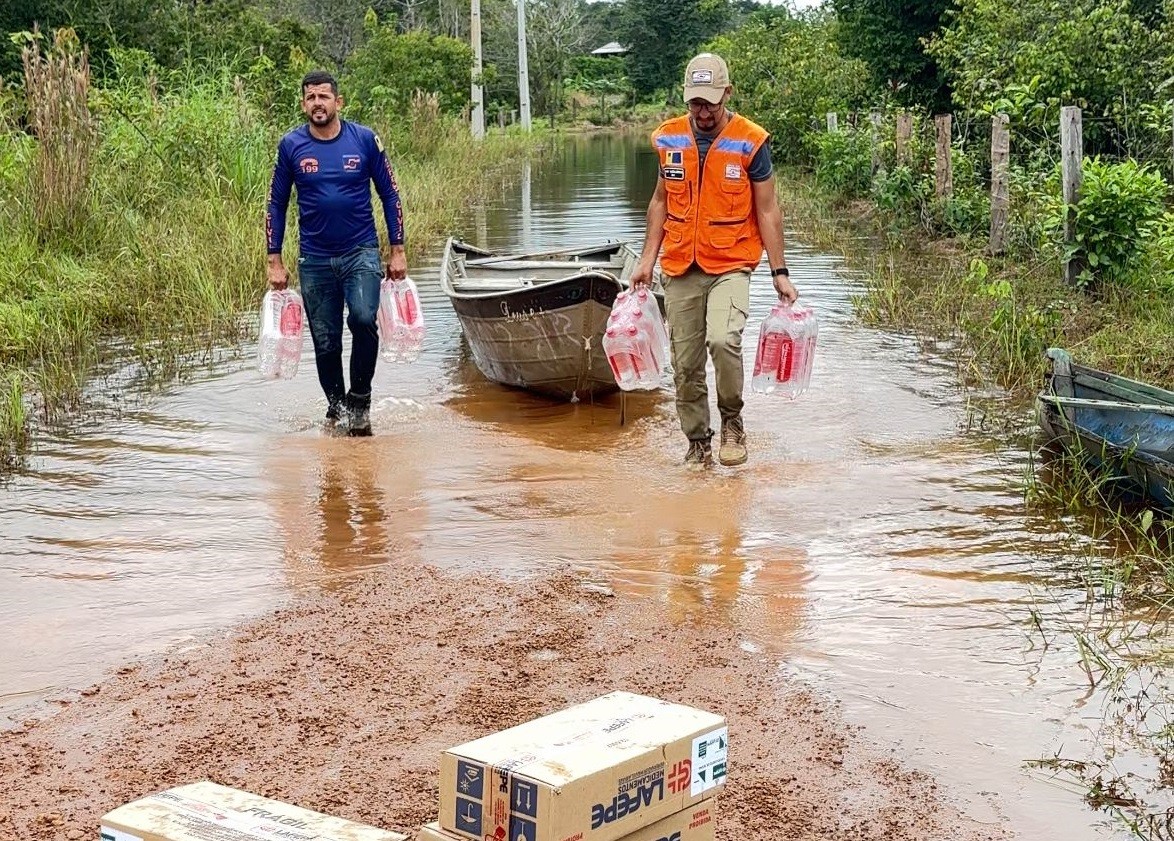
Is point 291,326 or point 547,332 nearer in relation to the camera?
point 291,326

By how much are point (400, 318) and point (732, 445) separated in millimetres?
2255

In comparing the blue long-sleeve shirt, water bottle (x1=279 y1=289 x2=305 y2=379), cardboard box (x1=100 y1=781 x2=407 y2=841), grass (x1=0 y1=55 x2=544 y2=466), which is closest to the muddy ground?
cardboard box (x1=100 y1=781 x2=407 y2=841)

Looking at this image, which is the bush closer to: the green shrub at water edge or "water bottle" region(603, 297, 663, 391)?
"water bottle" region(603, 297, 663, 391)

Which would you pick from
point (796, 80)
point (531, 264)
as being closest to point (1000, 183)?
point (531, 264)

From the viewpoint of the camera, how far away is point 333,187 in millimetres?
8367

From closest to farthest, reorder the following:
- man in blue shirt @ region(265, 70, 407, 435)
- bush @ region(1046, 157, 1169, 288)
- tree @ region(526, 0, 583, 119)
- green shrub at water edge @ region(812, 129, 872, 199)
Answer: man in blue shirt @ region(265, 70, 407, 435), bush @ region(1046, 157, 1169, 288), green shrub at water edge @ region(812, 129, 872, 199), tree @ region(526, 0, 583, 119)

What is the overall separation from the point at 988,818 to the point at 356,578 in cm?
314

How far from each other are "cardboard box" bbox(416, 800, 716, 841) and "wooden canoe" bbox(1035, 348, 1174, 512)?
4.23 meters

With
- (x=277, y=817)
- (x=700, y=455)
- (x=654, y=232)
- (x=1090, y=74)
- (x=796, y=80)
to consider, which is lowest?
(x=700, y=455)

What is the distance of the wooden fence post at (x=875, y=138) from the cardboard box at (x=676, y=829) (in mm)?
19187

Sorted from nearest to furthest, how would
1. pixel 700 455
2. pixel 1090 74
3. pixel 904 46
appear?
1. pixel 700 455
2. pixel 1090 74
3. pixel 904 46

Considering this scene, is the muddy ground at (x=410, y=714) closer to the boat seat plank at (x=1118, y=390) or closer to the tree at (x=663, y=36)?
the boat seat plank at (x=1118, y=390)

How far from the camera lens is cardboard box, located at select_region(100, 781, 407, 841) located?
2.96 meters

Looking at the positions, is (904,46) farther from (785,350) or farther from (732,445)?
(732,445)
